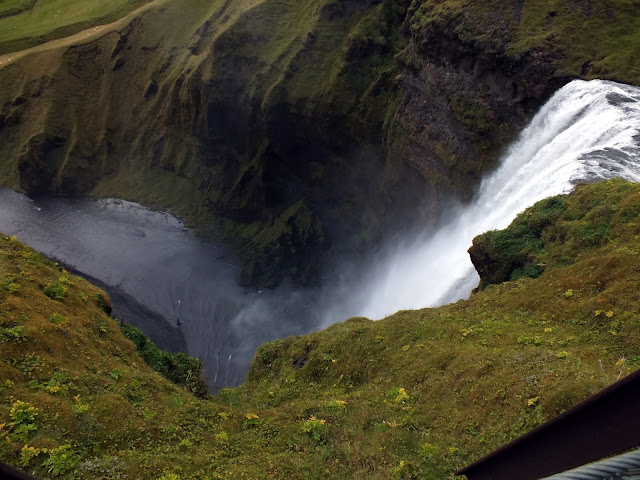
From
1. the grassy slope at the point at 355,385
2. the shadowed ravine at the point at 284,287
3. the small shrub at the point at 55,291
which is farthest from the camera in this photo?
the shadowed ravine at the point at 284,287

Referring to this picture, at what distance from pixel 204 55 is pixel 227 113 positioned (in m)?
12.0

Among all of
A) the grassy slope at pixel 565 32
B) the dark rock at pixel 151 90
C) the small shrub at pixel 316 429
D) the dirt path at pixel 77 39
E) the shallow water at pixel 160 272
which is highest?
the grassy slope at pixel 565 32

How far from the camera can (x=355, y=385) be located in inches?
690

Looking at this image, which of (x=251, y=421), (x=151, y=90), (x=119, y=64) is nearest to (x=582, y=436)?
(x=251, y=421)

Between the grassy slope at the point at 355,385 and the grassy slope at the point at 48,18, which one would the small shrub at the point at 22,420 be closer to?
the grassy slope at the point at 355,385

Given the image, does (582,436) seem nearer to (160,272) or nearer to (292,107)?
(292,107)

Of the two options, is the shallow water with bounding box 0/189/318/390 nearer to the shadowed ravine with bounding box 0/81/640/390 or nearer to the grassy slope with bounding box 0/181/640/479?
the shadowed ravine with bounding box 0/81/640/390

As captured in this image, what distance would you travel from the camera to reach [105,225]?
70938 millimetres

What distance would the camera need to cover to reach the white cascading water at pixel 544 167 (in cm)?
2347

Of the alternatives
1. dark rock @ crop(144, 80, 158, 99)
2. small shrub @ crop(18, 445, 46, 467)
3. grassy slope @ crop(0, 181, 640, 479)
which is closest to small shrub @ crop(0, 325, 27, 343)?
grassy slope @ crop(0, 181, 640, 479)

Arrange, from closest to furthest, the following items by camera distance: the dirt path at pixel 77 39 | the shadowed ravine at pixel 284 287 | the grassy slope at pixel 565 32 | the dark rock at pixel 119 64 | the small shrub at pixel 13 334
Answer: the small shrub at pixel 13 334 < the shadowed ravine at pixel 284 287 < the grassy slope at pixel 565 32 < the dark rock at pixel 119 64 < the dirt path at pixel 77 39

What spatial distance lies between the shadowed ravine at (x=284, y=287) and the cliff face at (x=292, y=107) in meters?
3.33

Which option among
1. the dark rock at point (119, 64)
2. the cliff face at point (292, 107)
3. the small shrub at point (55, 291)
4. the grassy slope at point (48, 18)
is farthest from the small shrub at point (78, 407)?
the grassy slope at point (48, 18)

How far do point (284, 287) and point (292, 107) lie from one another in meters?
23.9
